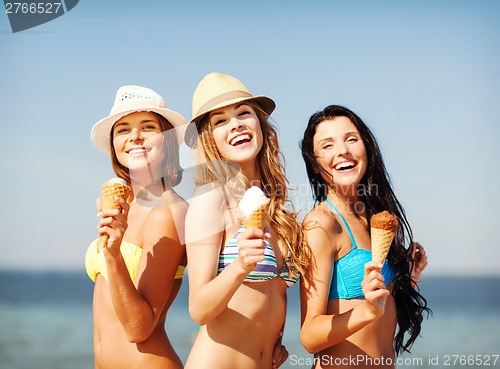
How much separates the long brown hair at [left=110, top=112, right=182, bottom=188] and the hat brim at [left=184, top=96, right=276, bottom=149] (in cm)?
19

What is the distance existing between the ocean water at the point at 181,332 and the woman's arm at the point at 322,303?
617cm

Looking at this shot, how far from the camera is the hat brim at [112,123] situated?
155 inches

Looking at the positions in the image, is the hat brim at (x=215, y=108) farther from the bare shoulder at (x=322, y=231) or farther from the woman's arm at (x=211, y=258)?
the bare shoulder at (x=322, y=231)

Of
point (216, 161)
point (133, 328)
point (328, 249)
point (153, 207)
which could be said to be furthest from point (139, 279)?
point (328, 249)

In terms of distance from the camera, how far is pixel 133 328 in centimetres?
343

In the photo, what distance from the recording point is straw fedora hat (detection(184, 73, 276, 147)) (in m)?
3.62

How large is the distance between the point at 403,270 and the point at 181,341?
16.6m

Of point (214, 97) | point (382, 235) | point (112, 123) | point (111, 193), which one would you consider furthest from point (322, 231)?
point (112, 123)

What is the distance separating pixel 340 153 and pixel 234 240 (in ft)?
3.73

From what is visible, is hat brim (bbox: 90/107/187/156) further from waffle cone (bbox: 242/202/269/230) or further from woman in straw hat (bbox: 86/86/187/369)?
waffle cone (bbox: 242/202/269/230)

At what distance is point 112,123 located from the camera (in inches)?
159

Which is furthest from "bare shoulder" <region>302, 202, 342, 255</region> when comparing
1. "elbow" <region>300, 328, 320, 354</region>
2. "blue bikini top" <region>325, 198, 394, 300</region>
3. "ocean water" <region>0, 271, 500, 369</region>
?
"ocean water" <region>0, 271, 500, 369</region>

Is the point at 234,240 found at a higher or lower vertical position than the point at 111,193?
lower

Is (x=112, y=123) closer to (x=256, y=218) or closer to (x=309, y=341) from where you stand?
(x=256, y=218)
